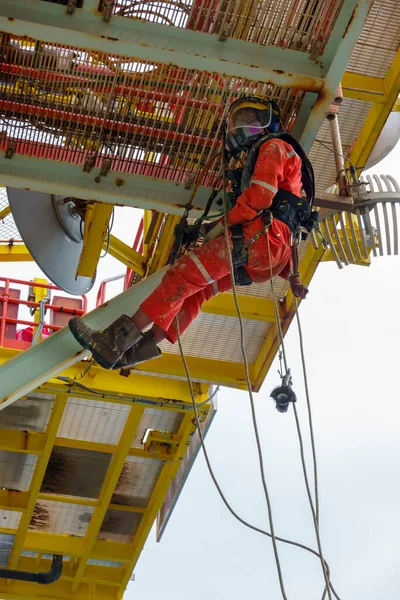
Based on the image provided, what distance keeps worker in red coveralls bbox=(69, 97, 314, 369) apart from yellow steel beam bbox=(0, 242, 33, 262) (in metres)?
6.16

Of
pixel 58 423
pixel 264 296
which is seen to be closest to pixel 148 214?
pixel 264 296

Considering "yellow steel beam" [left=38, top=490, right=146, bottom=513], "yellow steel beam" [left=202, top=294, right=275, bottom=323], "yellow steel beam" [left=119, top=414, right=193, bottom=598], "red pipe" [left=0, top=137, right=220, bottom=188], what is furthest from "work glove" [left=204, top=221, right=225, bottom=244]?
"yellow steel beam" [left=38, top=490, right=146, bottom=513]

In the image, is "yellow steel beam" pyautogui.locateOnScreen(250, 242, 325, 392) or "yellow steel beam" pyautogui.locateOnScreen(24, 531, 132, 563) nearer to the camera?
"yellow steel beam" pyautogui.locateOnScreen(250, 242, 325, 392)

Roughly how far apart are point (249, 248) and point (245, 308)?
364 centimetres

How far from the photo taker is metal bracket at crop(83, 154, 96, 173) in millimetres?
8914

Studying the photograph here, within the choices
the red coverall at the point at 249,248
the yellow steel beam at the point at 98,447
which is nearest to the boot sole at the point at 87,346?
the red coverall at the point at 249,248

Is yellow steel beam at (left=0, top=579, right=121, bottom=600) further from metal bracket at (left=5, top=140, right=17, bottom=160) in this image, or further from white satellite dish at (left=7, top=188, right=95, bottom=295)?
metal bracket at (left=5, top=140, right=17, bottom=160)

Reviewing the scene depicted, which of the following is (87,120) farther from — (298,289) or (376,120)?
(376,120)

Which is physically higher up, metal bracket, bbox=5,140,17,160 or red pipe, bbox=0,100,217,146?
red pipe, bbox=0,100,217,146

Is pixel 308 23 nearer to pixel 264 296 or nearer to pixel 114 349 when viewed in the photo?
pixel 114 349

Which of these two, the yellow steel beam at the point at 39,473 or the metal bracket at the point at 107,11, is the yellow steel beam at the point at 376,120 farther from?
the yellow steel beam at the point at 39,473

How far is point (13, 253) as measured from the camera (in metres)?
14.5

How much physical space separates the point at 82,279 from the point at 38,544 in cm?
518

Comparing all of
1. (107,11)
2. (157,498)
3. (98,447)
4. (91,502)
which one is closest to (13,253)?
(98,447)
